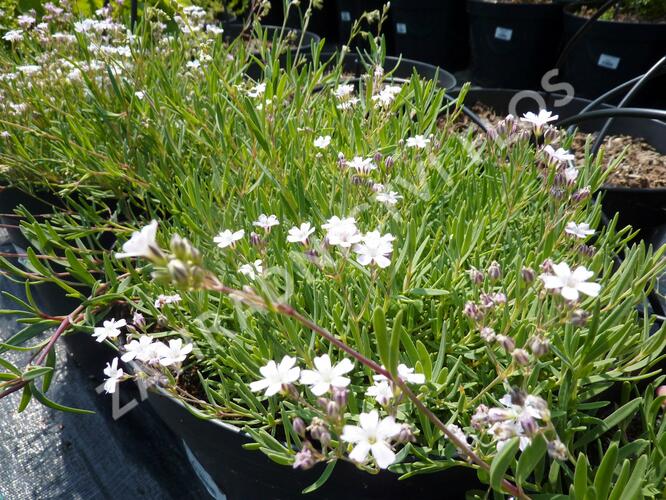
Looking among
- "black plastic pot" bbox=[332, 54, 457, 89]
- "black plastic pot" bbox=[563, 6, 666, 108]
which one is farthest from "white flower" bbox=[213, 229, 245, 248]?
"black plastic pot" bbox=[563, 6, 666, 108]

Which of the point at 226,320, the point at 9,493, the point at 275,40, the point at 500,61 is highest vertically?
the point at 275,40

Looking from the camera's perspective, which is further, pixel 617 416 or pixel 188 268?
pixel 617 416

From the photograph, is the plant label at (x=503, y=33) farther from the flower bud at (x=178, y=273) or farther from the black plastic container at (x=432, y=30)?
the flower bud at (x=178, y=273)

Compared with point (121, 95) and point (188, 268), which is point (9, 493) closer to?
point (121, 95)

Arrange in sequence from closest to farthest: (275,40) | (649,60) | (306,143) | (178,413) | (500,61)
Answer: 1. (178,413)
2. (306,143)
3. (275,40)
4. (649,60)
5. (500,61)

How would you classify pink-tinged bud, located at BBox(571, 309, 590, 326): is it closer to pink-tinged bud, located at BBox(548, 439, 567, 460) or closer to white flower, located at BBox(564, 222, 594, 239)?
pink-tinged bud, located at BBox(548, 439, 567, 460)

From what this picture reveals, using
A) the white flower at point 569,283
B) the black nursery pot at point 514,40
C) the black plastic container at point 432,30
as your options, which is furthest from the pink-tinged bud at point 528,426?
the black plastic container at point 432,30

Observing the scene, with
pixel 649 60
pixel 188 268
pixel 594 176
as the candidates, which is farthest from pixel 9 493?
pixel 649 60

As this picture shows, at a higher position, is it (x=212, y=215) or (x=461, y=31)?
(x=212, y=215)
